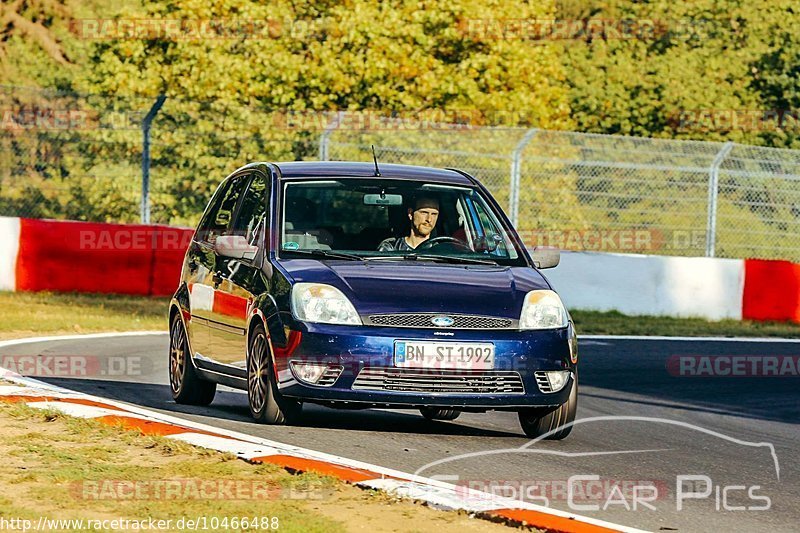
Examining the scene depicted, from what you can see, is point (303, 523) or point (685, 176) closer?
point (303, 523)

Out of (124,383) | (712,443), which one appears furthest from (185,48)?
(712,443)

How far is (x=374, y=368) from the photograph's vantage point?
8.78 metres

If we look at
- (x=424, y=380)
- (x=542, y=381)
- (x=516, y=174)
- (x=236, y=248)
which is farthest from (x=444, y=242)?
(x=516, y=174)

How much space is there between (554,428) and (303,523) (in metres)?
3.31

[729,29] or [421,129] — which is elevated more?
[729,29]

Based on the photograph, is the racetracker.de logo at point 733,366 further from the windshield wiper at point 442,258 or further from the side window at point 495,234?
the windshield wiper at point 442,258

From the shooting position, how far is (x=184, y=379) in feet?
35.3

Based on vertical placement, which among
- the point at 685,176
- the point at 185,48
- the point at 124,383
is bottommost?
the point at 124,383

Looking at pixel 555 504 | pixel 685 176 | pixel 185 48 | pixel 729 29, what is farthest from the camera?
pixel 729 29

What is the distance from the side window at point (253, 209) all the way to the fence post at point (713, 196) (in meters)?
12.2

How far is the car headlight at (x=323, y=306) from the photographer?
891 centimetres

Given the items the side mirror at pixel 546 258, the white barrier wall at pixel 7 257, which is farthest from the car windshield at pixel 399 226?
the white barrier wall at pixel 7 257

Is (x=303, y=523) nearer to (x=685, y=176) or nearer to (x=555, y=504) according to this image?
(x=555, y=504)

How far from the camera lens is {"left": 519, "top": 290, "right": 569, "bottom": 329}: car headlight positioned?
909 centimetres
